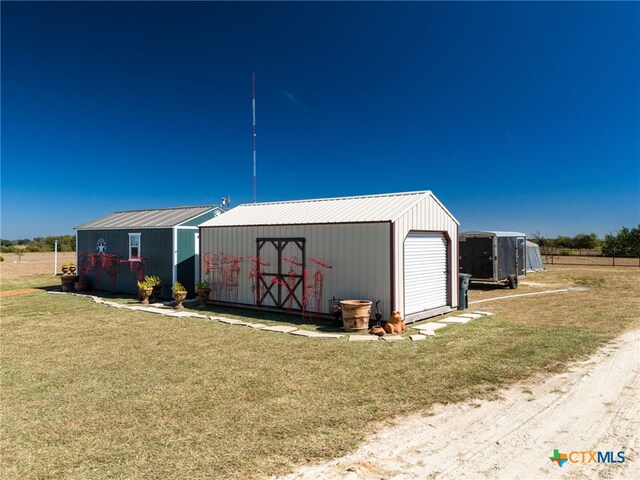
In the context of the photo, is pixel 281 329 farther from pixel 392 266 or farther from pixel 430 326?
pixel 430 326

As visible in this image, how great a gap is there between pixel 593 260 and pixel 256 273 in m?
31.6

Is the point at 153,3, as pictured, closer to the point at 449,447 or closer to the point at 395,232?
the point at 395,232

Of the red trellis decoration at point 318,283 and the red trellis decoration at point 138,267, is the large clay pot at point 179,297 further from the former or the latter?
the red trellis decoration at point 318,283

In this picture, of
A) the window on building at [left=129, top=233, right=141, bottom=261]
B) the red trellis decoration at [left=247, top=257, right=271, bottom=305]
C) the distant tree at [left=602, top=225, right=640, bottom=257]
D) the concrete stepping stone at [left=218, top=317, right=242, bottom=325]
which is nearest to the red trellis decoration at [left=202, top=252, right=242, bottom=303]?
the red trellis decoration at [left=247, top=257, right=271, bottom=305]

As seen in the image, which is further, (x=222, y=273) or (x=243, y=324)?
(x=222, y=273)

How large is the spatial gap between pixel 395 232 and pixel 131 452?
7.32 metres

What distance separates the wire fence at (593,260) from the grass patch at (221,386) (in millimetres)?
24015

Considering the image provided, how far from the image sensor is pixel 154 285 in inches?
578

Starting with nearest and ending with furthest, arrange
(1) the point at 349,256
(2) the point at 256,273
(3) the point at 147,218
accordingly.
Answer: (1) the point at 349,256, (2) the point at 256,273, (3) the point at 147,218

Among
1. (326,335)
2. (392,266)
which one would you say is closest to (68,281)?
(326,335)

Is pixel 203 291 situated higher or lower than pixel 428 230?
lower

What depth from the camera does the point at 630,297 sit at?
14430 millimetres

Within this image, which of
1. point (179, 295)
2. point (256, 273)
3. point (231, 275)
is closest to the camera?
point (256, 273)

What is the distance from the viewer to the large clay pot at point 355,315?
934cm
